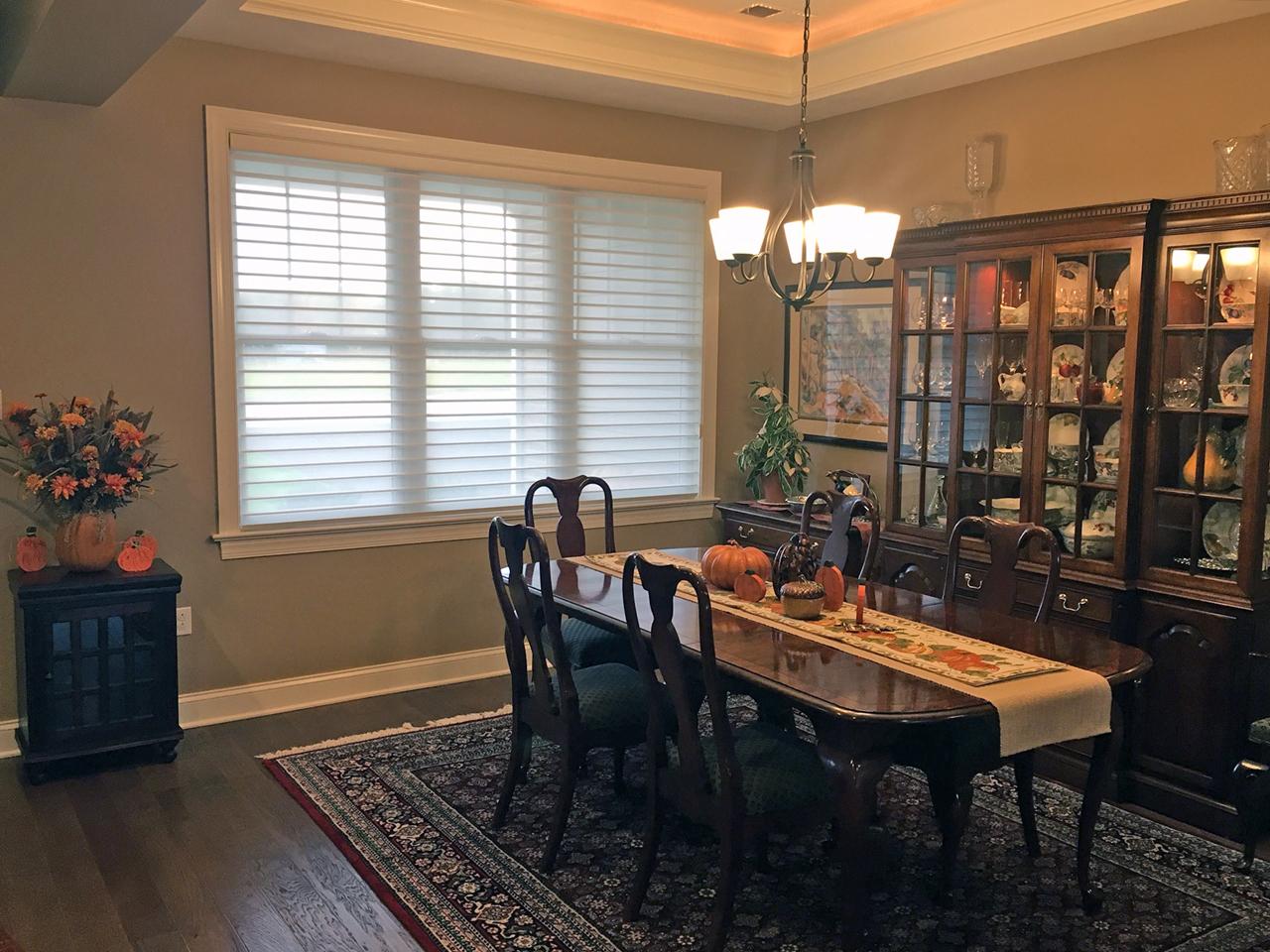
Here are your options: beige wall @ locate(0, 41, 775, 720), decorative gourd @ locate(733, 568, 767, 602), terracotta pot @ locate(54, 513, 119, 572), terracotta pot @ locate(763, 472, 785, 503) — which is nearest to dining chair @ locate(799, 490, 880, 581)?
decorative gourd @ locate(733, 568, 767, 602)

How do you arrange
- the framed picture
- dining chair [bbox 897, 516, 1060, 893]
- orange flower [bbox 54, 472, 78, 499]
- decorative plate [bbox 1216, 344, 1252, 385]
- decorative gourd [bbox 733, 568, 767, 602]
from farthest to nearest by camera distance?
the framed picture
orange flower [bbox 54, 472, 78, 499]
decorative plate [bbox 1216, 344, 1252, 385]
decorative gourd [bbox 733, 568, 767, 602]
dining chair [bbox 897, 516, 1060, 893]

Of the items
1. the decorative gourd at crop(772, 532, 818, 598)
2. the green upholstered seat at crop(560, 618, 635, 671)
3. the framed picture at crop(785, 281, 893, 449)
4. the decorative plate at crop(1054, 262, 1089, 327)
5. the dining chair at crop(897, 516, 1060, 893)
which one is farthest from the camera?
the framed picture at crop(785, 281, 893, 449)

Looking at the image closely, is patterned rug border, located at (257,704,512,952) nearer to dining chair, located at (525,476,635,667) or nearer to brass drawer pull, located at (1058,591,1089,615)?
dining chair, located at (525,476,635,667)

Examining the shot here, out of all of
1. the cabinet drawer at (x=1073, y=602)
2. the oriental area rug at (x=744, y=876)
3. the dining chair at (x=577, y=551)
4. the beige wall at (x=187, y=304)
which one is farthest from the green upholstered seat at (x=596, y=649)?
the cabinet drawer at (x=1073, y=602)

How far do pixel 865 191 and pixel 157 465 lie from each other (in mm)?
3341

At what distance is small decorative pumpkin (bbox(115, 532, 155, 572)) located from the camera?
391cm

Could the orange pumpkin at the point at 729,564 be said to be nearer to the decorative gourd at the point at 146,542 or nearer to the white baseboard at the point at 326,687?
the white baseboard at the point at 326,687

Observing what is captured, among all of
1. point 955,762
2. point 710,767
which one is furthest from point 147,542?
point 955,762

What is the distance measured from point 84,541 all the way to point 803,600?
2.51m

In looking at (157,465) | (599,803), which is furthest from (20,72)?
(599,803)

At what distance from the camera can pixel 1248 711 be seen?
136 inches

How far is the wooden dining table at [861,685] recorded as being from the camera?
8.05 feet

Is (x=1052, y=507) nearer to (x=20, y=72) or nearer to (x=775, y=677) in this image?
(x=775, y=677)

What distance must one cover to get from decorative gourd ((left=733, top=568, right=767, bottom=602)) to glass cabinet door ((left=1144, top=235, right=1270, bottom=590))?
4.58ft
